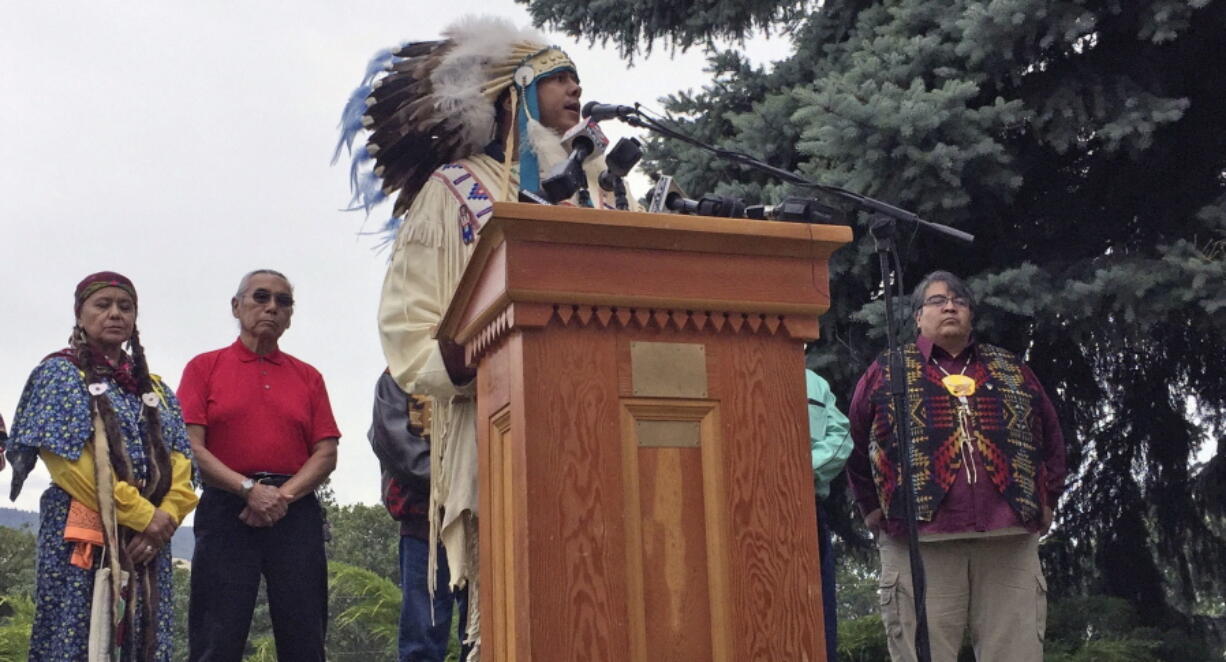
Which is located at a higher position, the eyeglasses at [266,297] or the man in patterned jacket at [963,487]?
the eyeglasses at [266,297]

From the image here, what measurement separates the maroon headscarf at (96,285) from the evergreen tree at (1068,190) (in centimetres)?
305

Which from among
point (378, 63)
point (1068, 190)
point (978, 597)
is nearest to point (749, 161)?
point (378, 63)

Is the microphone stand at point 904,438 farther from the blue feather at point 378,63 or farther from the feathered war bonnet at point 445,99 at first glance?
the blue feather at point 378,63

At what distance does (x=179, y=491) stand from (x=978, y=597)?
110 inches

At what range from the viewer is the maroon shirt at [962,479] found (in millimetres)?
4754

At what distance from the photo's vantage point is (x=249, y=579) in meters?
4.64

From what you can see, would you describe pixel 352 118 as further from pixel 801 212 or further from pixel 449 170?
pixel 801 212

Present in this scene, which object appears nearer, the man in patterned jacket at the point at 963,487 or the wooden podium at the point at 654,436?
the wooden podium at the point at 654,436

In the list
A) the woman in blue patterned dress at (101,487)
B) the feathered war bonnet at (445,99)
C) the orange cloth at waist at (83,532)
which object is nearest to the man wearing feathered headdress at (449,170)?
the feathered war bonnet at (445,99)

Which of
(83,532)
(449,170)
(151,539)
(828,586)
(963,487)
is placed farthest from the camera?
(828,586)

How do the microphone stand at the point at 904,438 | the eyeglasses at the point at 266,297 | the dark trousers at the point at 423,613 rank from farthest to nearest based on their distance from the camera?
the eyeglasses at the point at 266,297
the dark trousers at the point at 423,613
the microphone stand at the point at 904,438

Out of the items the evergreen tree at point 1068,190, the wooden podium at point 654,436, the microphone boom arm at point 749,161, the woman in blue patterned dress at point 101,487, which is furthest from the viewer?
the evergreen tree at point 1068,190

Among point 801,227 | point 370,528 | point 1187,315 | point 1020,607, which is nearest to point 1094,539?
point 1187,315

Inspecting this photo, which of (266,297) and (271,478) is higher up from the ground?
(266,297)
